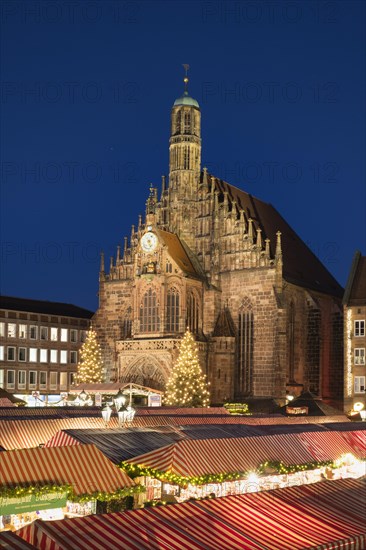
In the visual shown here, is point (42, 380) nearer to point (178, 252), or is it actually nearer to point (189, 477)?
point (178, 252)

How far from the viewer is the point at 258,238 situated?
65.7 metres

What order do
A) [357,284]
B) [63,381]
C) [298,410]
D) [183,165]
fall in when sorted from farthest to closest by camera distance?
[63,381], [183,165], [357,284], [298,410]

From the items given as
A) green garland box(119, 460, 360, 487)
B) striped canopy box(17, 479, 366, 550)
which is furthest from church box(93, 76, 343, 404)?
striped canopy box(17, 479, 366, 550)

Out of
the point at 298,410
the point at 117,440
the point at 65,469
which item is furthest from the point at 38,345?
the point at 65,469

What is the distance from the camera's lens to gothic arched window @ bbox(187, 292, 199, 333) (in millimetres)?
66875

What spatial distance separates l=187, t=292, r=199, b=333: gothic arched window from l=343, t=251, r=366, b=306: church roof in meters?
12.0

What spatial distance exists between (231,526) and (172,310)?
50968 millimetres

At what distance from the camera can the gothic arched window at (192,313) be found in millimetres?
66875

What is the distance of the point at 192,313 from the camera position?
221 ft

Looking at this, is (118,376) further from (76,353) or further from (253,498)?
(253,498)

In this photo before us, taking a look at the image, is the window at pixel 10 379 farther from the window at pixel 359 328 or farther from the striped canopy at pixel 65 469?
the striped canopy at pixel 65 469

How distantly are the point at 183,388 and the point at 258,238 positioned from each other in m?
14.2

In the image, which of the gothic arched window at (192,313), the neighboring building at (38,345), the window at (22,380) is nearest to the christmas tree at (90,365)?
the neighboring building at (38,345)

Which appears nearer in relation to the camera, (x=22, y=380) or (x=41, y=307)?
(x=22, y=380)
